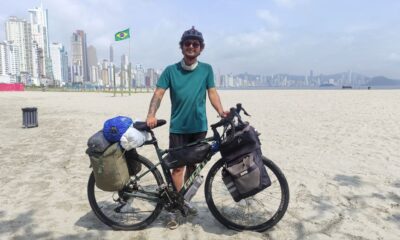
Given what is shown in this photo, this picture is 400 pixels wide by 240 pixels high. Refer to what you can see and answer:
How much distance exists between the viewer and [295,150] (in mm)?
7938

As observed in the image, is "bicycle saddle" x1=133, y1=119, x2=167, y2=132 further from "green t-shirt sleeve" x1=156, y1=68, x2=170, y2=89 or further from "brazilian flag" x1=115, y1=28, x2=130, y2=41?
"brazilian flag" x1=115, y1=28, x2=130, y2=41

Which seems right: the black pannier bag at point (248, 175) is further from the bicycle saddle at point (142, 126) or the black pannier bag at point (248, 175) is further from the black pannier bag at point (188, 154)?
the bicycle saddle at point (142, 126)

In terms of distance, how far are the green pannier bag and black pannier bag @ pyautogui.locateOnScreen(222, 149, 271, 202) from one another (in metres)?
1.16

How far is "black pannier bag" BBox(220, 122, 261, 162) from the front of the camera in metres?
3.32

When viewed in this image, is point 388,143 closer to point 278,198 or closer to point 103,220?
point 278,198

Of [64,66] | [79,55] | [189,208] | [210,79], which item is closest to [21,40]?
[64,66]

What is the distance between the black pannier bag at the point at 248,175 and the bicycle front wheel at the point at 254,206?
16 centimetres

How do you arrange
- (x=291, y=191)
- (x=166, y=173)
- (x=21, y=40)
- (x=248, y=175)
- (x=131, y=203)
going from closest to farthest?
1. (x=248, y=175)
2. (x=166, y=173)
3. (x=131, y=203)
4. (x=291, y=191)
5. (x=21, y=40)

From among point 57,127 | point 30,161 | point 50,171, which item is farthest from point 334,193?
point 57,127

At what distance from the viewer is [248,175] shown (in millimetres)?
3309

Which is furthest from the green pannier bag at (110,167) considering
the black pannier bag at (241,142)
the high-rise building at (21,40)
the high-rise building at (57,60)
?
the high-rise building at (57,60)

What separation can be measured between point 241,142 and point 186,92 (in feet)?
2.87

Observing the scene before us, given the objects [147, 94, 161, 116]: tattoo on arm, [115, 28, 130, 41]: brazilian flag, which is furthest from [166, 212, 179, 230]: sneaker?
[115, 28, 130, 41]: brazilian flag

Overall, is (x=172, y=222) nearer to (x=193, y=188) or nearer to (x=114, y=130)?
(x=193, y=188)
